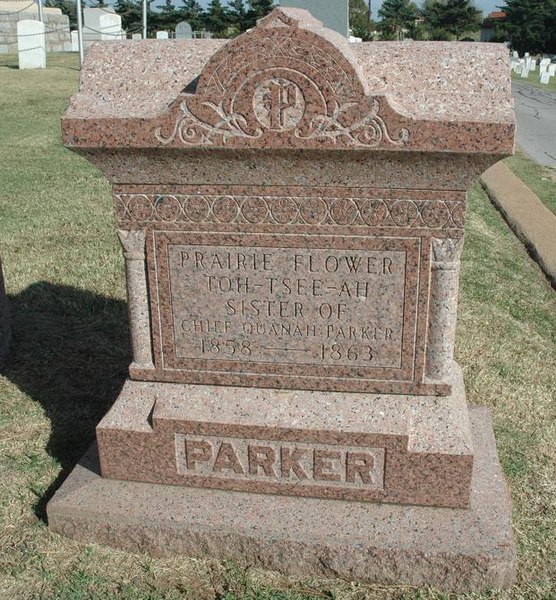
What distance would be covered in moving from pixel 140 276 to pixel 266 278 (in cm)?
50

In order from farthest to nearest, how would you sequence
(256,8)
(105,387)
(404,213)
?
(256,8) → (105,387) → (404,213)

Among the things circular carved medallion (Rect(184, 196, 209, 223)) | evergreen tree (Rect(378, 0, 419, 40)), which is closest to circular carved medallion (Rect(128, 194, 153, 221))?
circular carved medallion (Rect(184, 196, 209, 223))

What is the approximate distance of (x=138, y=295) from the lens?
9.48ft

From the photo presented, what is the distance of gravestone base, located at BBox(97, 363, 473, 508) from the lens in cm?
276

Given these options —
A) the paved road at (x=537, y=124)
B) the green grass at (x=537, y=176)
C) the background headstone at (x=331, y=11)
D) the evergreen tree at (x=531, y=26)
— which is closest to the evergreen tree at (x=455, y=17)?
the evergreen tree at (x=531, y=26)

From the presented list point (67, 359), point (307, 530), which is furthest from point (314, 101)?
point (67, 359)

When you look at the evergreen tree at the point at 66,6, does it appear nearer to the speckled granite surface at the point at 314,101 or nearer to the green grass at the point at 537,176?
the green grass at the point at 537,176

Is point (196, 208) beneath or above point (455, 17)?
above

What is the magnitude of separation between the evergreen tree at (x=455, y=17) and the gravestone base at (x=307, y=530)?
61428 millimetres

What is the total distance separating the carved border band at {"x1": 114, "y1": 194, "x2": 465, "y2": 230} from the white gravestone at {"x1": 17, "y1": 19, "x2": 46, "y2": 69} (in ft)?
72.8

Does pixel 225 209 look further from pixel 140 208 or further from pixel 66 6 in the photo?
pixel 66 6

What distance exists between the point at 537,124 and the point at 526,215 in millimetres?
9383

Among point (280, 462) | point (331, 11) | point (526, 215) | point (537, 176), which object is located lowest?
point (537, 176)

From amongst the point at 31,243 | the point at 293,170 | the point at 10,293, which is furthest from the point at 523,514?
the point at 31,243
